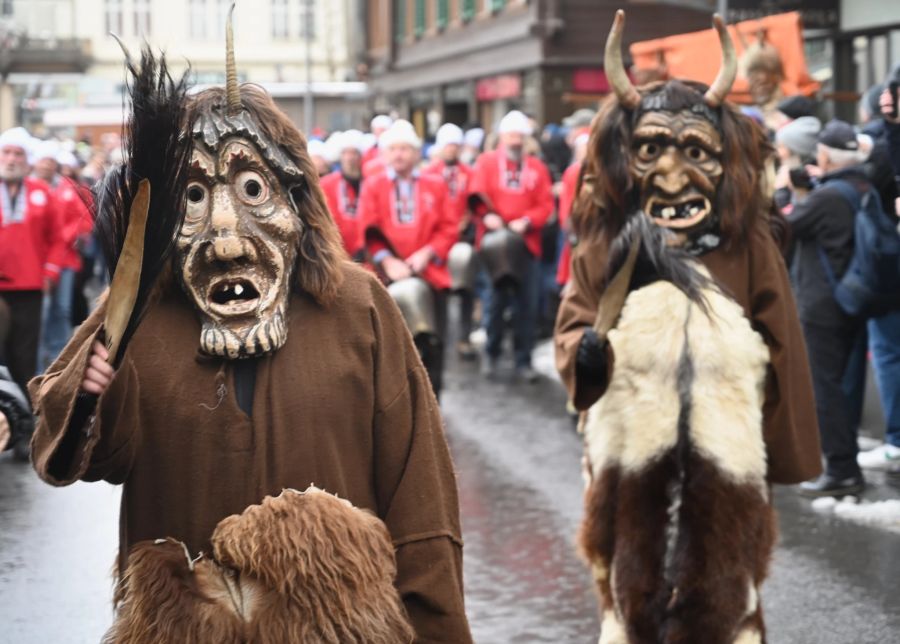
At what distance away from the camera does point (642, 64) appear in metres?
12.9

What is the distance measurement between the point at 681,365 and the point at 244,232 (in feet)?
6.32

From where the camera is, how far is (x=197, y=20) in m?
59.4

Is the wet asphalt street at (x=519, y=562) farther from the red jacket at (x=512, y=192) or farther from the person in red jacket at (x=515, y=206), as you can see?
the red jacket at (x=512, y=192)

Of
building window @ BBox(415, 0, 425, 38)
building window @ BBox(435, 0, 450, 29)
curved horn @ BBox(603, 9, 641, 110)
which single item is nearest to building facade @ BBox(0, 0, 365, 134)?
building window @ BBox(415, 0, 425, 38)

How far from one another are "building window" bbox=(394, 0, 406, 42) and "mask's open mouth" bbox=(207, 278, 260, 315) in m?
36.3

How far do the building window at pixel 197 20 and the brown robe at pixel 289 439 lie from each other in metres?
57.5

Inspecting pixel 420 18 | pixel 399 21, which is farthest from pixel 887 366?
pixel 399 21

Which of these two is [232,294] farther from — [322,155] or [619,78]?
[322,155]

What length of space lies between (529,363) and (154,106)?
10.7 m

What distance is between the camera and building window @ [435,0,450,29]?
33438mm

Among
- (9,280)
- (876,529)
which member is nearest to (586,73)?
(9,280)

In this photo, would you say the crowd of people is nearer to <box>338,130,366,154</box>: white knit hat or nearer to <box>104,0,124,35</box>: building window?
<box>338,130,366,154</box>: white knit hat

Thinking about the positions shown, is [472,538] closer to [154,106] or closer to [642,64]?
[154,106]

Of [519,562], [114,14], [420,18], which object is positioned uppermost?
[114,14]
